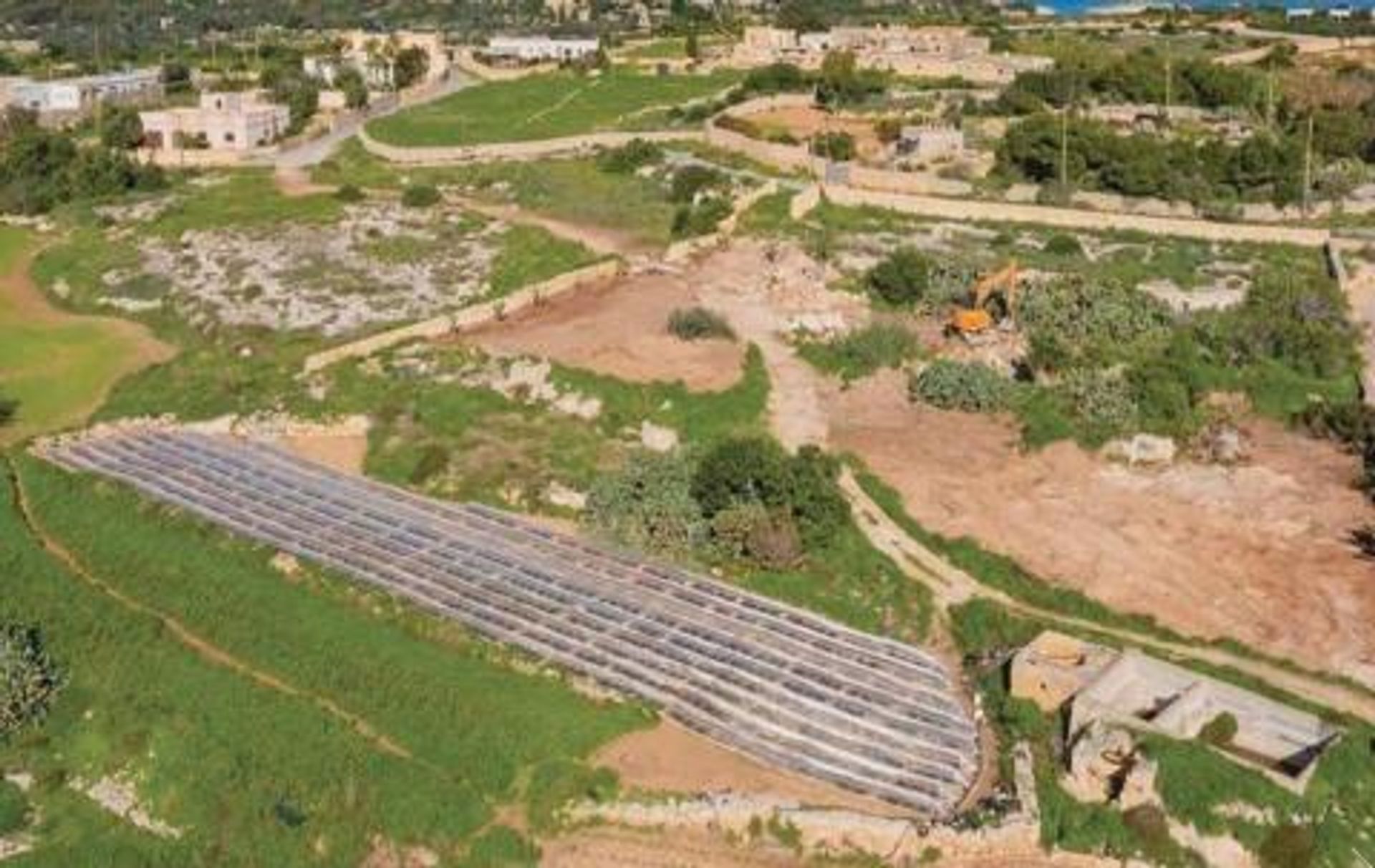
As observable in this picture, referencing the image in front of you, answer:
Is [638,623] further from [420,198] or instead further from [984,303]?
[420,198]

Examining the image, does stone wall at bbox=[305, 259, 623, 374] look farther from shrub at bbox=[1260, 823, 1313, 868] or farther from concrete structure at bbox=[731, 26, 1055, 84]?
concrete structure at bbox=[731, 26, 1055, 84]

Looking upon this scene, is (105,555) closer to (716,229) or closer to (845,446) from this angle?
(845,446)

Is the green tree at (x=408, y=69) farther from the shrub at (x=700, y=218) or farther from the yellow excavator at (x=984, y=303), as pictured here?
the yellow excavator at (x=984, y=303)

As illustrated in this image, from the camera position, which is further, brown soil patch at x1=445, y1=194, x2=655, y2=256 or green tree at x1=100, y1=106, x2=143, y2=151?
green tree at x1=100, y1=106, x2=143, y2=151

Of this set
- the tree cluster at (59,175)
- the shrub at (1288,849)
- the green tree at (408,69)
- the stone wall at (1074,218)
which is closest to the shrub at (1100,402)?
the shrub at (1288,849)

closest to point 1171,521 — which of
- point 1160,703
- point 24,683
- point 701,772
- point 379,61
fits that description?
point 1160,703

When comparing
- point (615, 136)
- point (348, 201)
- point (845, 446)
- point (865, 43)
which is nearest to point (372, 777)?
point (845, 446)

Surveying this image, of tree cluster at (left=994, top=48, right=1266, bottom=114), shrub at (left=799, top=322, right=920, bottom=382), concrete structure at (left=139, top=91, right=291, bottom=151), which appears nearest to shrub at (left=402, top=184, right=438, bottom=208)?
concrete structure at (left=139, top=91, right=291, bottom=151)
